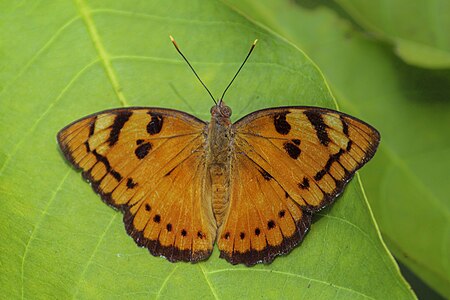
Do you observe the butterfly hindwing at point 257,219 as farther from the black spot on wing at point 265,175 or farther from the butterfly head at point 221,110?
the butterfly head at point 221,110

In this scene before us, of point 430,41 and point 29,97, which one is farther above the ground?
point 430,41

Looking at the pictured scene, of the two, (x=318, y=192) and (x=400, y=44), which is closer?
(x=318, y=192)

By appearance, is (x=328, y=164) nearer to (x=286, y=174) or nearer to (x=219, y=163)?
(x=286, y=174)

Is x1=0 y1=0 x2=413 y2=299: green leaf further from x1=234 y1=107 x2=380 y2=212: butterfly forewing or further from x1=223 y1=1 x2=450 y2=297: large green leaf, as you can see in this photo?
x1=223 y1=1 x2=450 y2=297: large green leaf

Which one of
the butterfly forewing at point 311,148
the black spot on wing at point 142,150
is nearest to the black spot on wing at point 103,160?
the black spot on wing at point 142,150

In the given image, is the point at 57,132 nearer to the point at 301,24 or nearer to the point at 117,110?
the point at 117,110

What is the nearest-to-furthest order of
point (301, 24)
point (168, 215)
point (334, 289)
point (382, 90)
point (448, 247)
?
point (334, 289) → point (168, 215) → point (448, 247) → point (382, 90) → point (301, 24)

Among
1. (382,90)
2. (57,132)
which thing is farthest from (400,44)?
(57,132)
